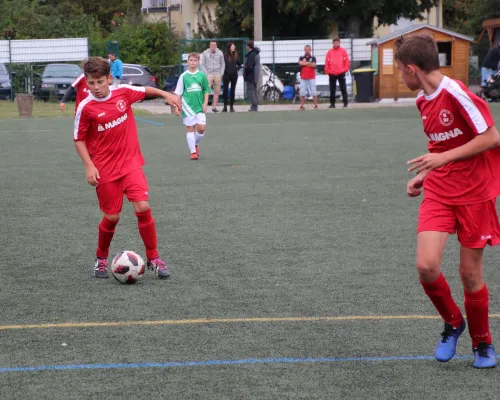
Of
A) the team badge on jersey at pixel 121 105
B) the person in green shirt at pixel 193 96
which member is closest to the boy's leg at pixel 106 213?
the team badge on jersey at pixel 121 105

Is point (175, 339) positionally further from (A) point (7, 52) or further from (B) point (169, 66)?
(B) point (169, 66)

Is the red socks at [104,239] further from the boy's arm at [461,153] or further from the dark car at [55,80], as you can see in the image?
the dark car at [55,80]

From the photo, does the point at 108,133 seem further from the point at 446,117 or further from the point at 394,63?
the point at 394,63

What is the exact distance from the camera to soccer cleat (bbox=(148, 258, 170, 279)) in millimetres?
7426

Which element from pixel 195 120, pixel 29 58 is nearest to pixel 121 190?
pixel 195 120

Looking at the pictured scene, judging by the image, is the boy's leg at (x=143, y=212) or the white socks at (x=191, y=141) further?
the white socks at (x=191, y=141)

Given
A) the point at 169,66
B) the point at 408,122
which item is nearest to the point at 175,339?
the point at 408,122

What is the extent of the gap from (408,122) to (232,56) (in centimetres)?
731

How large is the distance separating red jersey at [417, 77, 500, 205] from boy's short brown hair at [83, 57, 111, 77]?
2826 mm

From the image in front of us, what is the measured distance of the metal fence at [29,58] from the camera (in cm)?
3744

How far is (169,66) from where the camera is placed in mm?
41438

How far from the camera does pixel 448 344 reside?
5.13 meters

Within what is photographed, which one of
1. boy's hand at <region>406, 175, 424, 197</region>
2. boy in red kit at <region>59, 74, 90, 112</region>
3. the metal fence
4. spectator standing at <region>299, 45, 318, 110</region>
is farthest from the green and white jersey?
the metal fence

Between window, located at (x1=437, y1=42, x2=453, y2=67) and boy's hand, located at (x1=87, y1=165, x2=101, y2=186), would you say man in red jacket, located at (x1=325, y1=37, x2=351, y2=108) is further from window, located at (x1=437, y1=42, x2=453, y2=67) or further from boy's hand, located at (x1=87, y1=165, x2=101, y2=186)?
boy's hand, located at (x1=87, y1=165, x2=101, y2=186)
